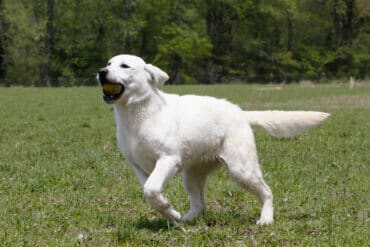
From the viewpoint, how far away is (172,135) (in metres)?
5.69

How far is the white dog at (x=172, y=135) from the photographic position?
559 centimetres

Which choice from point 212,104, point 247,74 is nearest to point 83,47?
point 247,74

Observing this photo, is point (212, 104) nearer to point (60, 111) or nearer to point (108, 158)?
point (108, 158)

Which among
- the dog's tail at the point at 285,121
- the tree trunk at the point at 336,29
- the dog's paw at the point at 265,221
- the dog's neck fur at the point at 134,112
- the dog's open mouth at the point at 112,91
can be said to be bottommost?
the tree trunk at the point at 336,29

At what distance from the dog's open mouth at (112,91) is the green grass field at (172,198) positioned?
1.13 metres

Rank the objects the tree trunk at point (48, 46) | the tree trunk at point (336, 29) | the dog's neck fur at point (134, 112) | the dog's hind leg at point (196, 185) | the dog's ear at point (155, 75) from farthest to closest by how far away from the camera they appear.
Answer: the tree trunk at point (336, 29)
the tree trunk at point (48, 46)
the dog's hind leg at point (196, 185)
the dog's ear at point (155, 75)
the dog's neck fur at point (134, 112)

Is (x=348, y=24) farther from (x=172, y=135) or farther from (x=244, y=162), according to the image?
(x=172, y=135)

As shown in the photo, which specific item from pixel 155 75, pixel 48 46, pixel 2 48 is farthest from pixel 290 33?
pixel 155 75

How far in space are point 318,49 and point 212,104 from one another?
65057 mm

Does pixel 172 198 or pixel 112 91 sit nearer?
pixel 112 91

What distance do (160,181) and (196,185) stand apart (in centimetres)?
105

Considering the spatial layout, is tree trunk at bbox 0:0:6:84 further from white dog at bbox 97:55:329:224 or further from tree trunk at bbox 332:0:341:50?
white dog at bbox 97:55:329:224

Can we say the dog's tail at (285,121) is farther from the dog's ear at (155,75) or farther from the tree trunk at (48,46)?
the tree trunk at (48,46)

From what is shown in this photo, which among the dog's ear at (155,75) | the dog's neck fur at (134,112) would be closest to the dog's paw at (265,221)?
the dog's neck fur at (134,112)
